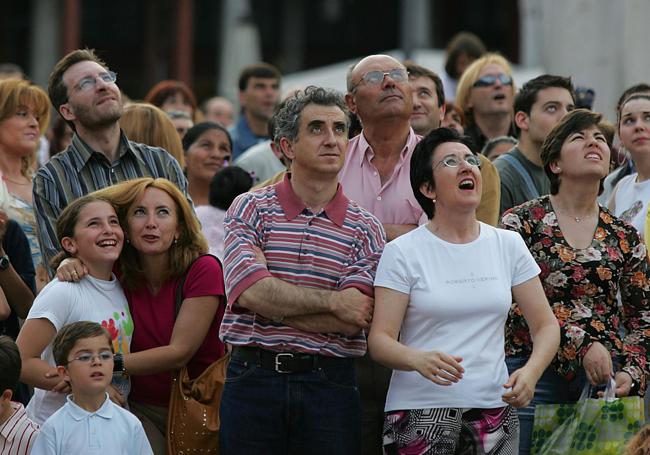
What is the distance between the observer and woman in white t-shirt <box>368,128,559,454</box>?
5.27 m

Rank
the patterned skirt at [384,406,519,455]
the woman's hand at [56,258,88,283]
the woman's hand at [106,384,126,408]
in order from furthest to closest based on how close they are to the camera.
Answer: the woman's hand at [56,258,88,283]
the woman's hand at [106,384,126,408]
the patterned skirt at [384,406,519,455]

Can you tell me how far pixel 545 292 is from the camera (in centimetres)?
594

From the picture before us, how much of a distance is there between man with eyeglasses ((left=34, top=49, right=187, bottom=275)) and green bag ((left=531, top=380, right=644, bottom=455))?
2.27 metres

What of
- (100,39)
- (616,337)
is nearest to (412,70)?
(616,337)

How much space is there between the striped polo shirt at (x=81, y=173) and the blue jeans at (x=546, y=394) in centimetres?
207

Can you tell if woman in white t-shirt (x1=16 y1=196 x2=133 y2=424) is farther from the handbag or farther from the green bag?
the green bag

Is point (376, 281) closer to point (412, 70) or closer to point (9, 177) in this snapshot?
point (412, 70)

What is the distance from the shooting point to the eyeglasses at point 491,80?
882cm

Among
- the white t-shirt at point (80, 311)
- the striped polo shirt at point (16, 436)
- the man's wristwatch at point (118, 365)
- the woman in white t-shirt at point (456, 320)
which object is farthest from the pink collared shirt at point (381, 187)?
the striped polo shirt at point (16, 436)

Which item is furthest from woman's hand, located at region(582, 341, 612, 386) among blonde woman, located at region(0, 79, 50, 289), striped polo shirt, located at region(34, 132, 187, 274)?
blonde woman, located at region(0, 79, 50, 289)

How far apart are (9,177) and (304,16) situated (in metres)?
27.9

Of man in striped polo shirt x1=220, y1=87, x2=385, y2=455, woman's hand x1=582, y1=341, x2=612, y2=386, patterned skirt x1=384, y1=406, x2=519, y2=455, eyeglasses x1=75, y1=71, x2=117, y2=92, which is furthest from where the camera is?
eyeglasses x1=75, y1=71, x2=117, y2=92

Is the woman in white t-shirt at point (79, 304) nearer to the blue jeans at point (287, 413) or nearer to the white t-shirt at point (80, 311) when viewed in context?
the white t-shirt at point (80, 311)

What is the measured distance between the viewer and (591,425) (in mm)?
5684
